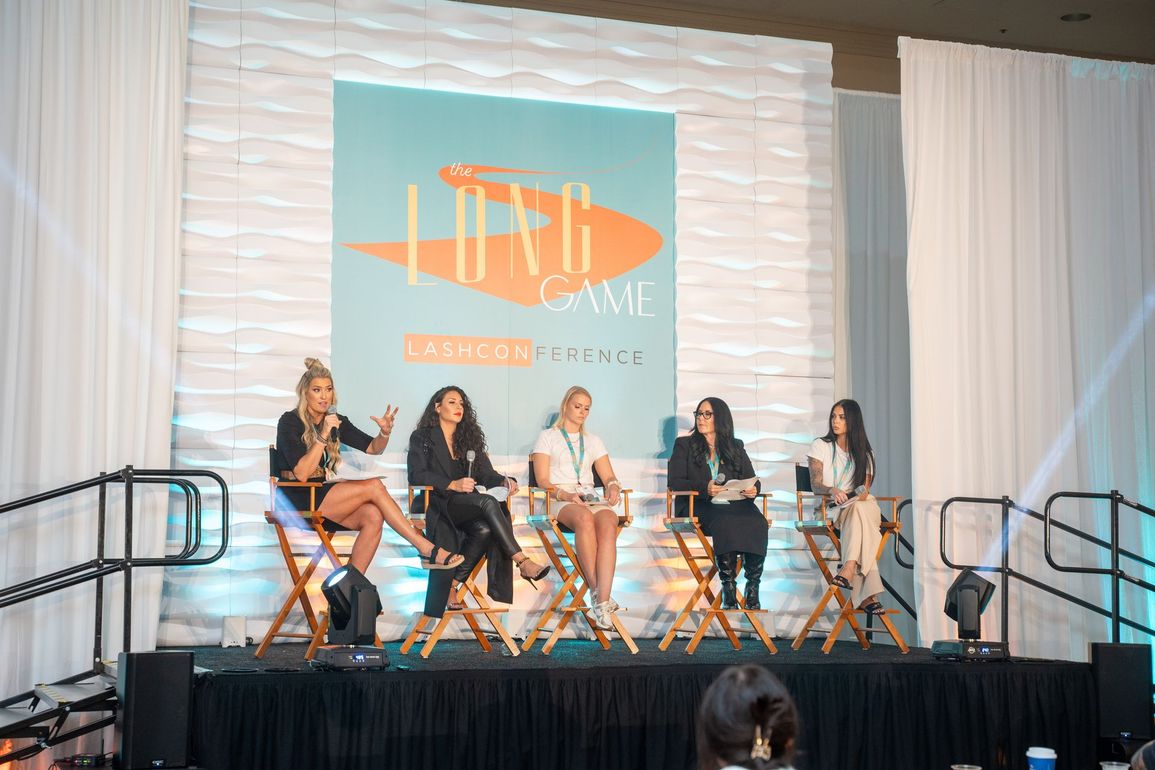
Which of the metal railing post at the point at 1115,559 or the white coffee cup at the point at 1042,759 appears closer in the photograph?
the white coffee cup at the point at 1042,759

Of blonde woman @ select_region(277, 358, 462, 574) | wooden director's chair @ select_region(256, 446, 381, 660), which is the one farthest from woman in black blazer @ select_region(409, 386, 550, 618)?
wooden director's chair @ select_region(256, 446, 381, 660)

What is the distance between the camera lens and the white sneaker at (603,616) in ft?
18.6

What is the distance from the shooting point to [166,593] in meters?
6.10

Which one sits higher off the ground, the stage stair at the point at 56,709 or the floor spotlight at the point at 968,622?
the floor spotlight at the point at 968,622

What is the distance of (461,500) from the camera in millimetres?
5508

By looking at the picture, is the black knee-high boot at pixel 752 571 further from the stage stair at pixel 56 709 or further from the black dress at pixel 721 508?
the stage stair at pixel 56 709

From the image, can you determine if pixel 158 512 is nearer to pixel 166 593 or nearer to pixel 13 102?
pixel 166 593

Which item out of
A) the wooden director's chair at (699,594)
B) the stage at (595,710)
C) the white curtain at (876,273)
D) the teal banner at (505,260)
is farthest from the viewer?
the white curtain at (876,273)

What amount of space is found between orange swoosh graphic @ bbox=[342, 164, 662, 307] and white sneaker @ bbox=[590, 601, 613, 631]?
6.17ft

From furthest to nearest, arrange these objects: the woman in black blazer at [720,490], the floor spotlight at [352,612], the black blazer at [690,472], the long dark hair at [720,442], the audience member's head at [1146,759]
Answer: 1. the long dark hair at [720,442]
2. the black blazer at [690,472]
3. the woman in black blazer at [720,490]
4. the floor spotlight at [352,612]
5. the audience member's head at [1146,759]

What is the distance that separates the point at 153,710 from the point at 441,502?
5.63 feet

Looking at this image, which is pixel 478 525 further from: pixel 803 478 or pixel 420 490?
pixel 803 478

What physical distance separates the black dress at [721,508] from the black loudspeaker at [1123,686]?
1556 mm

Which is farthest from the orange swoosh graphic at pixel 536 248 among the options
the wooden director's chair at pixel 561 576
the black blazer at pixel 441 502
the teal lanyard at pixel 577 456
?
the black blazer at pixel 441 502
